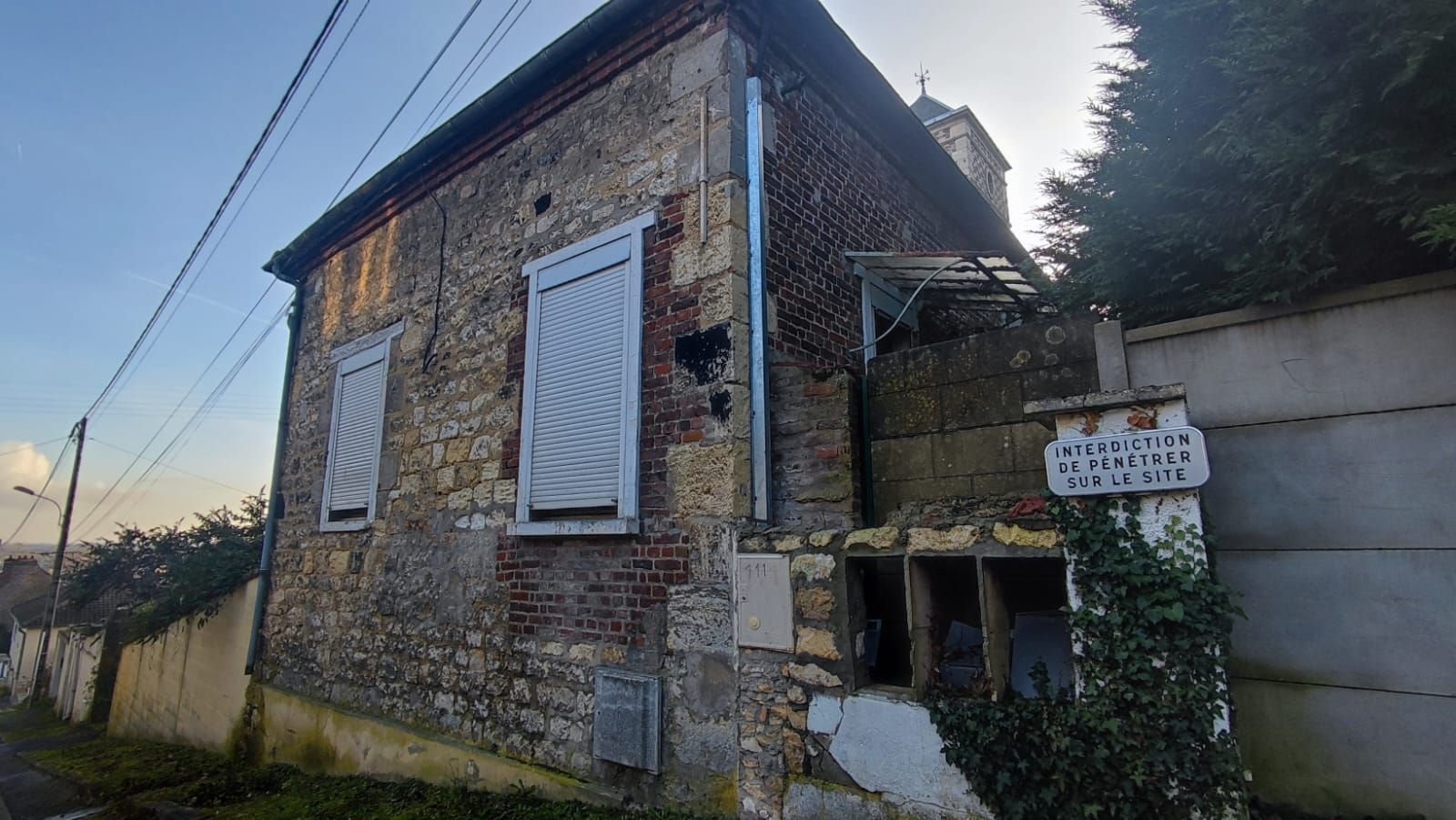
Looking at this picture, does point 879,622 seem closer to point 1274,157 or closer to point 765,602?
point 765,602

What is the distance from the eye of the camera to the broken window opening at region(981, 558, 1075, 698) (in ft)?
9.36

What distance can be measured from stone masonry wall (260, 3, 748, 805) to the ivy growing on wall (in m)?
1.59

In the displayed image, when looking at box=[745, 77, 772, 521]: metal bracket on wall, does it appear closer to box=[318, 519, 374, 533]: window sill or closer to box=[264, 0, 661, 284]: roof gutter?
box=[264, 0, 661, 284]: roof gutter

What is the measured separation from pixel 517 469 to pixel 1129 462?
14.0 ft

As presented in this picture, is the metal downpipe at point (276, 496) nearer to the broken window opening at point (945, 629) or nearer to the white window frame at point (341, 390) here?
the white window frame at point (341, 390)

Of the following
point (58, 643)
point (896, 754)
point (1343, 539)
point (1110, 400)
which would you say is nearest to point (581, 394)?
point (896, 754)

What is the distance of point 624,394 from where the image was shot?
4715mm

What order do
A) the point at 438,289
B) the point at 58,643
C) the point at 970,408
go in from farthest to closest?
the point at 58,643
the point at 438,289
the point at 970,408

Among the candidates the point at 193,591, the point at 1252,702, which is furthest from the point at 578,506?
the point at 193,591

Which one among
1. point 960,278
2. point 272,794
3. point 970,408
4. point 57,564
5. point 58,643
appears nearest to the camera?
point 970,408

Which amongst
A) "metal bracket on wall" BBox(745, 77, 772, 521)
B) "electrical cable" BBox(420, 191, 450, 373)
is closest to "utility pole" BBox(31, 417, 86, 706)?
"electrical cable" BBox(420, 191, 450, 373)

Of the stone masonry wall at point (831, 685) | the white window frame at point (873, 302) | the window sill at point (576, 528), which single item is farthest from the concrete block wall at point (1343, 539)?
the window sill at point (576, 528)

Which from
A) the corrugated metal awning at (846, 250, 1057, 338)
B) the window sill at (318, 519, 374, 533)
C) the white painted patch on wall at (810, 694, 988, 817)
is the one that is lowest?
the white painted patch on wall at (810, 694, 988, 817)

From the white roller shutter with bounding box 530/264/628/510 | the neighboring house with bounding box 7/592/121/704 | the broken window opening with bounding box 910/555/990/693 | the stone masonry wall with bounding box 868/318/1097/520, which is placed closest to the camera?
the broken window opening with bounding box 910/555/990/693
